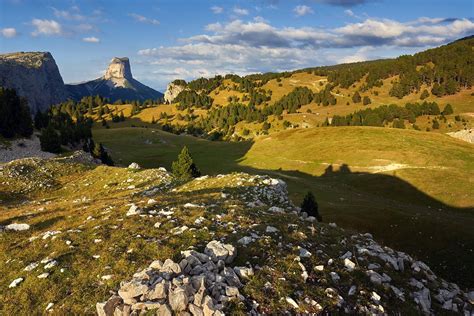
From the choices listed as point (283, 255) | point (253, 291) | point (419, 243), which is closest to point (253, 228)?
point (283, 255)

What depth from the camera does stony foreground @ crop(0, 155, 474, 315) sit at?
38.0 feet

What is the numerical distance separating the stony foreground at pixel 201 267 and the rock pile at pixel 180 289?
0.03 m

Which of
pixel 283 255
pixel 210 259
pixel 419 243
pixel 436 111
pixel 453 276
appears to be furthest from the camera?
pixel 436 111

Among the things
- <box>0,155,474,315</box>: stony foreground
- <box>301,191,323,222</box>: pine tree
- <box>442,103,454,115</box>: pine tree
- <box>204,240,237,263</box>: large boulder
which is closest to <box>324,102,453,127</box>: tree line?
<box>442,103,454,115</box>: pine tree

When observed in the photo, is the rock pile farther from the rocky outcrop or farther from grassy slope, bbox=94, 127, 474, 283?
the rocky outcrop

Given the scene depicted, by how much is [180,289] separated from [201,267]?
1.85m

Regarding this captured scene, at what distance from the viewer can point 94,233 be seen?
17375mm

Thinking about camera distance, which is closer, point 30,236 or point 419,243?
point 30,236

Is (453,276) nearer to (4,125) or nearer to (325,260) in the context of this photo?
(325,260)

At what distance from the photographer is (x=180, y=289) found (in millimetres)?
11102

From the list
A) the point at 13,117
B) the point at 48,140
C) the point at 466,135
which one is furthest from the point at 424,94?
the point at 13,117

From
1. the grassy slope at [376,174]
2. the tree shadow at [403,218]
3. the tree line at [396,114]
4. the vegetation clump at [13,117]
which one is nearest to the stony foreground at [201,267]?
the tree shadow at [403,218]

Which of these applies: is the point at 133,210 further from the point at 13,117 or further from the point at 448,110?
the point at 448,110

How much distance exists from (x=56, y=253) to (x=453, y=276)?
31098 mm
